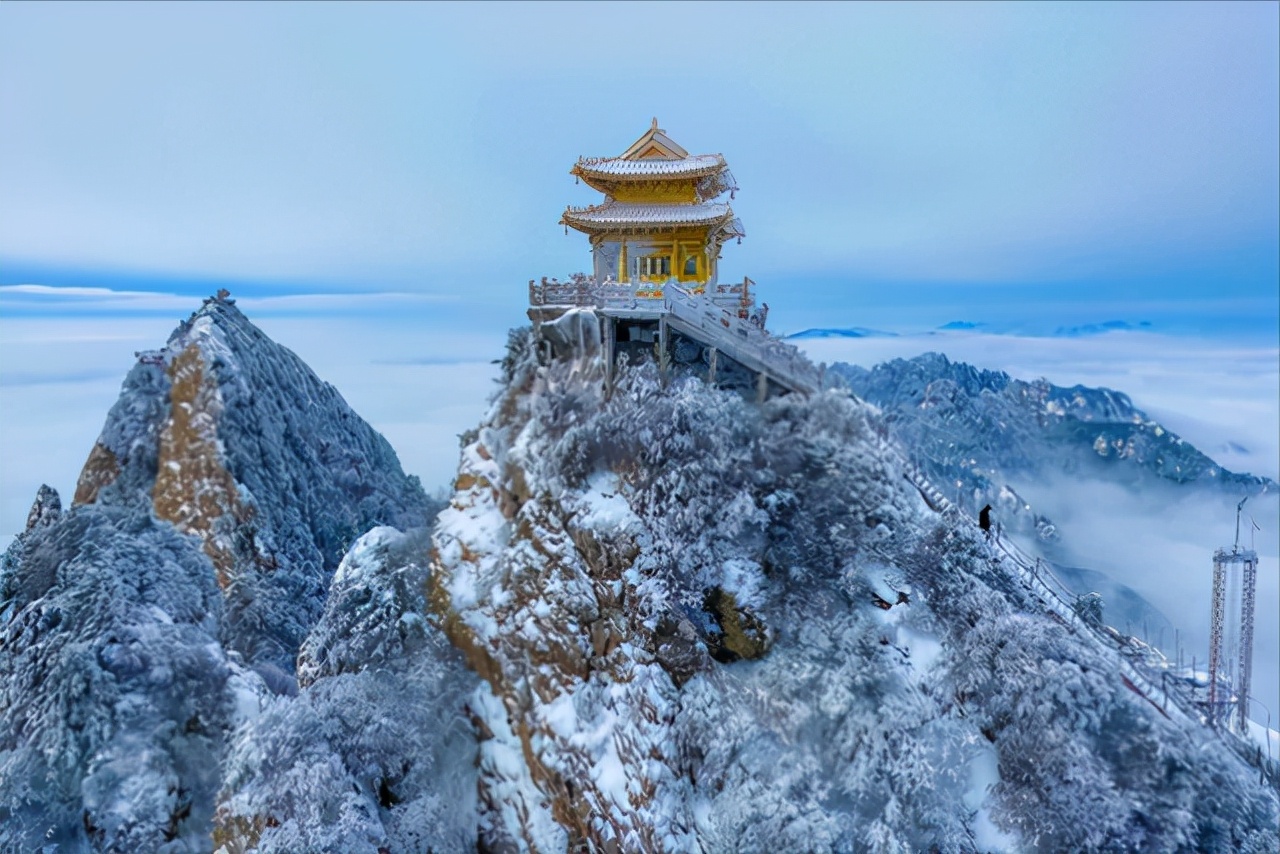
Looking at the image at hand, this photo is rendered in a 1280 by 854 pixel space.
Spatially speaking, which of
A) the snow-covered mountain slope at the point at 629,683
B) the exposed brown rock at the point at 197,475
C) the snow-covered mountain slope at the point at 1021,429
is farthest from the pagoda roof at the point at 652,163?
the snow-covered mountain slope at the point at 1021,429

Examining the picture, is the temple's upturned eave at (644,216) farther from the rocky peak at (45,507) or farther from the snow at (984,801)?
the rocky peak at (45,507)

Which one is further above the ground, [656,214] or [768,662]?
[656,214]

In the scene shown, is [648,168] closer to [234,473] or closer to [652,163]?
[652,163]

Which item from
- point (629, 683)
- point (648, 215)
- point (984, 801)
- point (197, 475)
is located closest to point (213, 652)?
point (197, 475)

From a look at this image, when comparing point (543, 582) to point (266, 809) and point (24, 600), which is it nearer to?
point (266, 809)

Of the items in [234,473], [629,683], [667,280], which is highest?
[667,280]

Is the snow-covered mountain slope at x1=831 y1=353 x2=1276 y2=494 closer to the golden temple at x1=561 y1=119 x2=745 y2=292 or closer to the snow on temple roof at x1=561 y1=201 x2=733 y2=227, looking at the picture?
the golden temple at x1=561 y1=119 x2=745 y2=292

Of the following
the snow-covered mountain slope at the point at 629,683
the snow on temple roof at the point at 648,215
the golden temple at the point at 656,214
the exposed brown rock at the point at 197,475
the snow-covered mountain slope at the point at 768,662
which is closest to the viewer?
the snow-covered mountain slope at the point at 768,662
